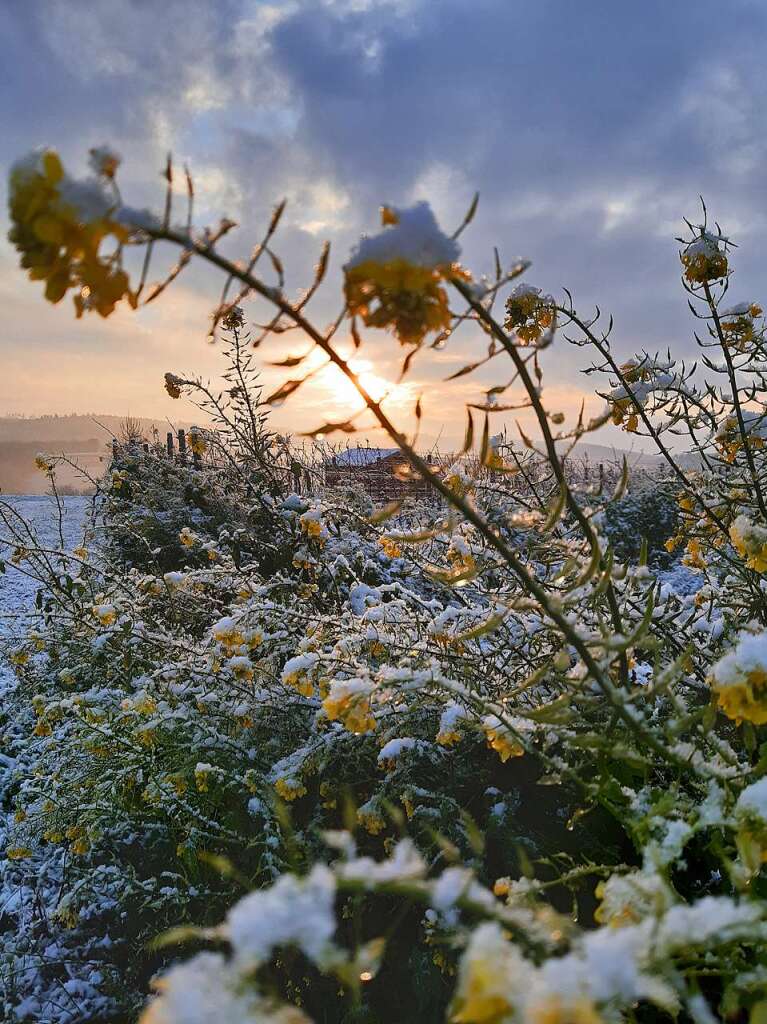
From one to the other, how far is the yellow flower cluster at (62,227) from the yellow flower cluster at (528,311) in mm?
1621

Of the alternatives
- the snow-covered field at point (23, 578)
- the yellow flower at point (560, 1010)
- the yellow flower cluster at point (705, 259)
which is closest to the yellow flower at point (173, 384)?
the snow-covered field at point (23, 578)

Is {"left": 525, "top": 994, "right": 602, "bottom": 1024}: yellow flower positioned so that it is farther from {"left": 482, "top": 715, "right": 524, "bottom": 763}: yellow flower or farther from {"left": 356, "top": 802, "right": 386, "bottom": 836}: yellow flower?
{"left": 356, "top": 802, "right": 386, "bottom": 836}: yellow flower

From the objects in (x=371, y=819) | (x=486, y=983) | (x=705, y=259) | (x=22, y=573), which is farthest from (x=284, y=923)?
(x=22, y=573)

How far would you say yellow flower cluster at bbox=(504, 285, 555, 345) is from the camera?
2.19 metres

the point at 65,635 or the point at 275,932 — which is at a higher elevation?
the point at 275,932

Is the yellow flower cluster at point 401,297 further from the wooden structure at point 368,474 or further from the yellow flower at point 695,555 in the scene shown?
the wooden structure at point 368,474

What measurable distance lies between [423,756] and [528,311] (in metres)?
1.60

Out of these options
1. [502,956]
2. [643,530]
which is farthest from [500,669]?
[643,530]

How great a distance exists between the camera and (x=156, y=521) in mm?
6422

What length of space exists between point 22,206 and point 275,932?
0.82 metres

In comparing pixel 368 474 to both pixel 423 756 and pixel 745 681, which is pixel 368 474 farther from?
pixel 745 681

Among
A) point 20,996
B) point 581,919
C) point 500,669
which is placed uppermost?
point 500,669

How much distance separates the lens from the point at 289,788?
2.14 m

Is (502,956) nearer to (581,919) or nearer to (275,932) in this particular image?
(275,932)
